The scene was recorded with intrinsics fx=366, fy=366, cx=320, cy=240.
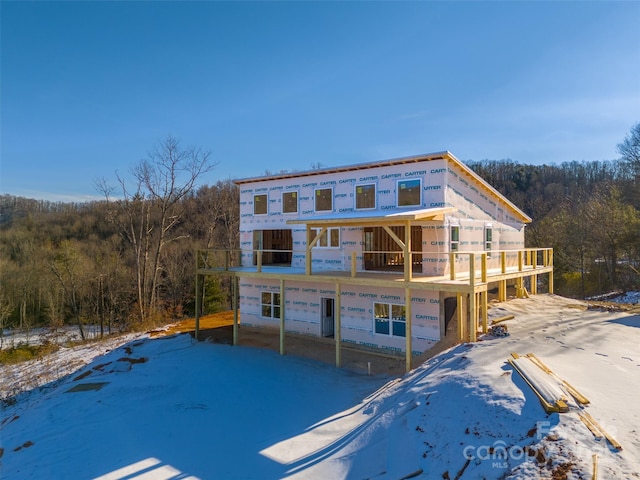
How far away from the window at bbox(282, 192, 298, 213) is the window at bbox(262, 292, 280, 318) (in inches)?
161

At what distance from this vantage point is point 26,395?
1478 cm

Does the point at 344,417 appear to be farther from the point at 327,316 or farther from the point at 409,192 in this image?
the point at 409,192

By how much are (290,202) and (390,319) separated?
24.0ft

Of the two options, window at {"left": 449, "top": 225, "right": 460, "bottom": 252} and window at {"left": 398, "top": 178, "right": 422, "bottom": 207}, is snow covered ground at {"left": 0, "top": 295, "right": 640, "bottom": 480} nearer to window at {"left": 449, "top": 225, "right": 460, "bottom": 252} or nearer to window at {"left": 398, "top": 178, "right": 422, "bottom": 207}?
window at {"left": 449, "top": 225, "right": 460, "bottom": 252}

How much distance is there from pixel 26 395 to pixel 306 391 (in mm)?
12029

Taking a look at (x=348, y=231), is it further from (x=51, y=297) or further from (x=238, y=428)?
(x=51, y=297)

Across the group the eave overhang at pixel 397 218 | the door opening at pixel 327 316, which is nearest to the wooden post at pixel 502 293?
the eave overhang at pixel 397 218

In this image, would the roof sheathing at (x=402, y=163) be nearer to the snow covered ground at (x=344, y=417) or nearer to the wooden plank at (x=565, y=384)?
the snow covered ground at (x=344, y=417)

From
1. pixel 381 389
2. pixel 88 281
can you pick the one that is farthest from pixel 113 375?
pixel 88 281

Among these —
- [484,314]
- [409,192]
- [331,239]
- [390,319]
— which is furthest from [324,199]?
[484,314]

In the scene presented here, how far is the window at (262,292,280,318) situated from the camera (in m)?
17.7

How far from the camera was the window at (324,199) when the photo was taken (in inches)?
641

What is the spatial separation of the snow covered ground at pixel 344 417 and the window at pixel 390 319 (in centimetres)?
229

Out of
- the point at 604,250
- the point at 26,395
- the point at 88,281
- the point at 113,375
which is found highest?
the point at 604,250
